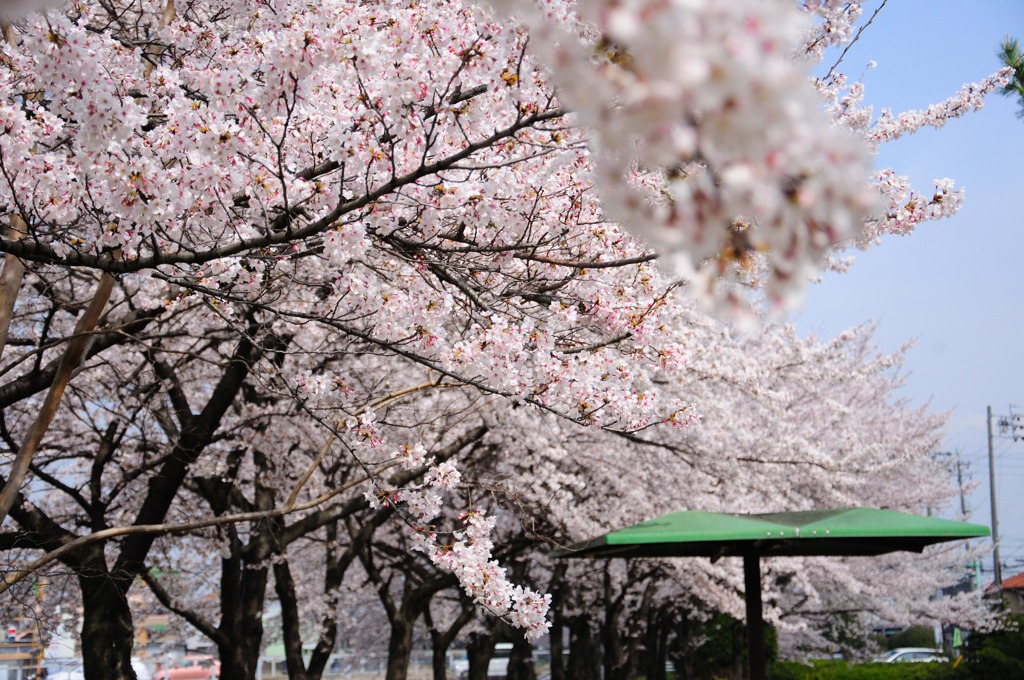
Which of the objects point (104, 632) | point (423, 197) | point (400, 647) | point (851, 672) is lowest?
point (851, 672)

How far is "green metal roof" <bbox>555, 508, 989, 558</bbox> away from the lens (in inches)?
303

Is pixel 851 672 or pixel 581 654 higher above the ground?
pixel 851 672

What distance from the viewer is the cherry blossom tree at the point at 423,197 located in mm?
1097

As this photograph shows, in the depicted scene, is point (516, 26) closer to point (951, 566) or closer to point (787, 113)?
point (787, 113)

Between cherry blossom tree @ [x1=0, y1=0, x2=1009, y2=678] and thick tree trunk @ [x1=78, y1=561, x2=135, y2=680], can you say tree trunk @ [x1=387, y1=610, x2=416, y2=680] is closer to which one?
cherry blossom tree @ [x1=0, y1=0, x2=1009, y2=678]

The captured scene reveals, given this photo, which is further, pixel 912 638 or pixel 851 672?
pixel 912 638

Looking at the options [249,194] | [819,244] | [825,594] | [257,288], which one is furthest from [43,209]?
[825,594]

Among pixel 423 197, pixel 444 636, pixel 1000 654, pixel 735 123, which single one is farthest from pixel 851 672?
pixel 735 123

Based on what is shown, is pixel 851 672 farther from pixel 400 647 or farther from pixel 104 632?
pixel 104 632

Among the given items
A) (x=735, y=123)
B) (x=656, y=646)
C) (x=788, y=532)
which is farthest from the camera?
(x=656, y=646)

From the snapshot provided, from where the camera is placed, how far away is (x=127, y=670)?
7.98 meters

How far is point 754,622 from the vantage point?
868cm

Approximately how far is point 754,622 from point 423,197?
5.81 meters

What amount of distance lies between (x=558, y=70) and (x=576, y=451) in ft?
37.8
